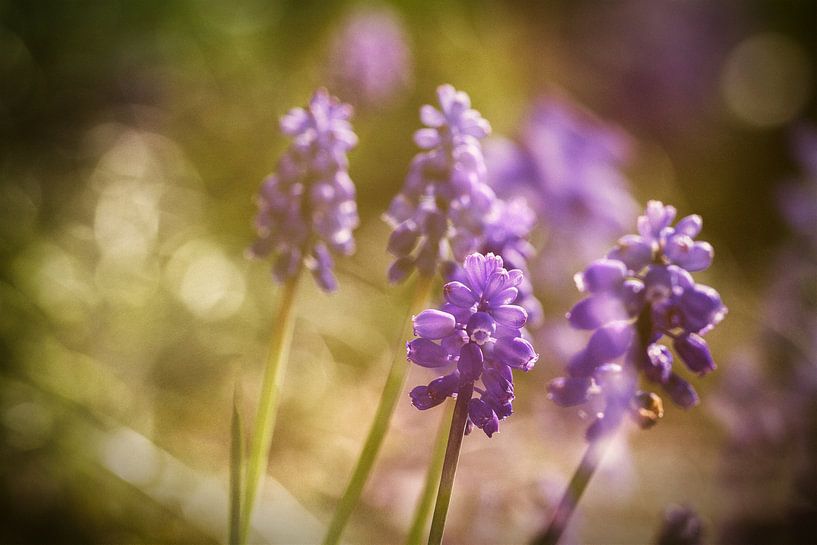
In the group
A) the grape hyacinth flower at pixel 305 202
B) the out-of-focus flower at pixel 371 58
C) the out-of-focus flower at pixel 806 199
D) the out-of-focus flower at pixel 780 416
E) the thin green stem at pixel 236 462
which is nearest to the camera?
the thin green stem at pixel 236 462

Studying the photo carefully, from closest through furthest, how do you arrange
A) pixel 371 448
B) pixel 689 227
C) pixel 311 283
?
1. pixel 689 227
2. pixel 371 448
3. pixel 311 283

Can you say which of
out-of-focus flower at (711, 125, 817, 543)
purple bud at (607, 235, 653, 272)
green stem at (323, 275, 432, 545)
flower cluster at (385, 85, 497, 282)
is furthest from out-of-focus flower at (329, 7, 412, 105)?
purple bud at (607, 235, 653, 272)

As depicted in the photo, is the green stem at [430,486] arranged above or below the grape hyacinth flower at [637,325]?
below

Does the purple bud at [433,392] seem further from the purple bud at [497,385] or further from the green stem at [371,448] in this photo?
the green stem at [371,448]

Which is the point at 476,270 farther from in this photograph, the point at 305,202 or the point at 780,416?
the point at 780,416

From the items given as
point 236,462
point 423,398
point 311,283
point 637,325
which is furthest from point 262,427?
point 311,283

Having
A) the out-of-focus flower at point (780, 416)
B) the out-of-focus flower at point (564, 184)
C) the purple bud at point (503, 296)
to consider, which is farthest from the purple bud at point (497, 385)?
the out-of-focus flower at point (564, 184)
